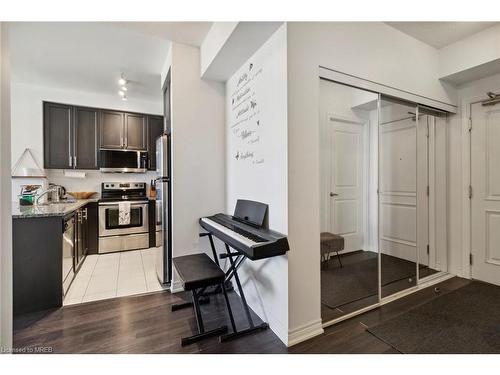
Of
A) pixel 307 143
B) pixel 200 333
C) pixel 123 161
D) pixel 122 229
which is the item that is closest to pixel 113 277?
pixel 122 229

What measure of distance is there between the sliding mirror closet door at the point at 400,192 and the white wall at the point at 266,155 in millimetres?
1268

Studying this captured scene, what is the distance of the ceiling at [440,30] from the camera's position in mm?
2277

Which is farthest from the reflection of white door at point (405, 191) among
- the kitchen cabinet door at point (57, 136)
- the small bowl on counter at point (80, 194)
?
the kitchen cabinet door at point (57, 136)

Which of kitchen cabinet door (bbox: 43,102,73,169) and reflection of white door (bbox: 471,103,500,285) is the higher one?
kitchen cabinet door (bbox: 43,102,73,169)

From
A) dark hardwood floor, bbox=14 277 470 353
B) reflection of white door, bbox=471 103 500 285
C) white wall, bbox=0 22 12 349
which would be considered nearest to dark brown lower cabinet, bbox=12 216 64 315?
dark hardwood floor, bbox=14 277 470 353

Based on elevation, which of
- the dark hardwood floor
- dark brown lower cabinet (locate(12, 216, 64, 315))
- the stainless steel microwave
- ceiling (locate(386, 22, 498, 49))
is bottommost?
the dark hardwood floor

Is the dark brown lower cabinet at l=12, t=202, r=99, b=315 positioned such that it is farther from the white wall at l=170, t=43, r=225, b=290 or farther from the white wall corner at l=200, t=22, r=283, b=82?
the white wall corner at l=200, t=22, r=283, b=82

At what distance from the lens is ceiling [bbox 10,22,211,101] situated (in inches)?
90.6

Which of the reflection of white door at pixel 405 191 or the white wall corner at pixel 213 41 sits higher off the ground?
the white wall corner at pixel 213 41

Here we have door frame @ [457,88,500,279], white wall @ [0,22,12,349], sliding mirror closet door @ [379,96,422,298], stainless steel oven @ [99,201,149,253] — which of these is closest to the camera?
white wall @ [0,22,12,349]

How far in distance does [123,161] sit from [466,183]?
5069 millimetres

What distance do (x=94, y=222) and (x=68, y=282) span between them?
1.37 metres

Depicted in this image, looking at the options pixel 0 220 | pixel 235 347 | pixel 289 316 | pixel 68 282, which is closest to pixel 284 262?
pixel 289 316

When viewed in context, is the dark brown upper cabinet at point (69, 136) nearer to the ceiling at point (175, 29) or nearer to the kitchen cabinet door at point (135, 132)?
the kitchen cabinet door at point (135, 132)
